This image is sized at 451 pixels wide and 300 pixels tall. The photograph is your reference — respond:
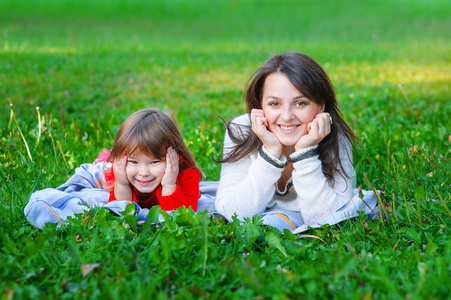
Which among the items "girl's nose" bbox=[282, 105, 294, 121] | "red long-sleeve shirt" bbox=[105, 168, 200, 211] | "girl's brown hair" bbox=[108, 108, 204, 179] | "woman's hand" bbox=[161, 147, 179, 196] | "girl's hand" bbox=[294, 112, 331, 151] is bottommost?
"red long-sleeve shirt" bbox=[105, 168, 200, 211]

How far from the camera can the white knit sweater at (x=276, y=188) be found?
3.10 metres

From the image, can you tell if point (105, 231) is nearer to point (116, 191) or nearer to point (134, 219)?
point (134, 219)

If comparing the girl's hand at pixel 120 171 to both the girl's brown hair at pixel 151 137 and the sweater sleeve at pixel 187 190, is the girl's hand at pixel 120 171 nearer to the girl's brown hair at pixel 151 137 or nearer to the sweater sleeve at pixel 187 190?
the girl's brown hair at pixel 151 137

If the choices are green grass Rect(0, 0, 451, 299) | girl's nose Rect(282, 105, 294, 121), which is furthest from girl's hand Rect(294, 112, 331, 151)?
green grass Rect(0, 0, 451, 299)

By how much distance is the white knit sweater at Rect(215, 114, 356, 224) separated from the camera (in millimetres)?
3096

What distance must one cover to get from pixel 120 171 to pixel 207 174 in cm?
121

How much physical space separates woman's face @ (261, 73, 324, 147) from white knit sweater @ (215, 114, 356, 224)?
0.46 feet

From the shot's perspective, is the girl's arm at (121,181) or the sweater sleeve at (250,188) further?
the girl's arm at (121,181)

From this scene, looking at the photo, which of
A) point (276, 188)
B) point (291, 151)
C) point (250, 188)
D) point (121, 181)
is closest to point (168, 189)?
point (121, 181)

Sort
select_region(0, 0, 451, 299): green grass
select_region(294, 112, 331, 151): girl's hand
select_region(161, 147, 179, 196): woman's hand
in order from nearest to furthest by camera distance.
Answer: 1. select_region(0, 0, 451, 299): green grass
2. select_region(294, 112, 331, 151): girl's hand
3. select_region(161, 147, 179, 196): woman's hand

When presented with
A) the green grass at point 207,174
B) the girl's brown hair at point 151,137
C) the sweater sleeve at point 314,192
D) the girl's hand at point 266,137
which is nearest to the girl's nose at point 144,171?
the girl's brown hair at point 151,137

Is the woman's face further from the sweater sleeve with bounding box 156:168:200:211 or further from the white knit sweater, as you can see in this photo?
the sweater sleeve with bounding box 156:168:200:211

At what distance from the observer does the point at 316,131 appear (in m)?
3.04

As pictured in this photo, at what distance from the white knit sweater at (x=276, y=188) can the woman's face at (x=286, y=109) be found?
0.46 feet
